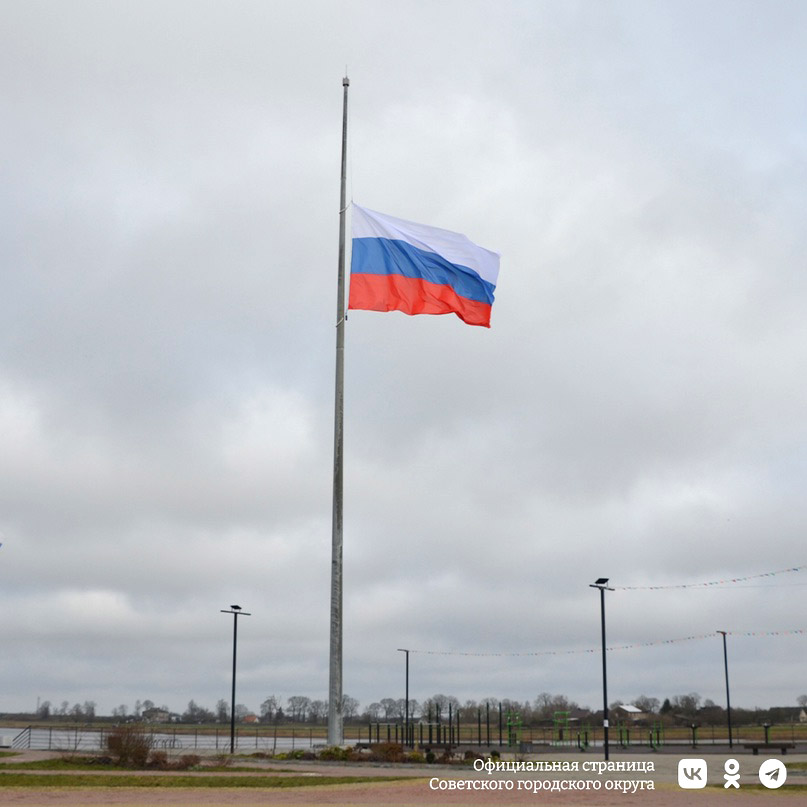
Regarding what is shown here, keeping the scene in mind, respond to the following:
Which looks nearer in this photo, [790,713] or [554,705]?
[790,713]

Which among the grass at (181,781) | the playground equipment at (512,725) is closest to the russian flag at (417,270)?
the grass at (181,781)

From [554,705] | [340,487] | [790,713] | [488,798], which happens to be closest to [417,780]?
[488,798]

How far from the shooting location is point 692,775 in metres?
27.5

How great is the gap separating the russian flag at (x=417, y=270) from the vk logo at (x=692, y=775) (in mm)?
12397

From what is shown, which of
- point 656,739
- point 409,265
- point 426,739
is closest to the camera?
point 409,265

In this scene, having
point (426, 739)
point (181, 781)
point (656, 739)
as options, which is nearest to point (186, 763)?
point (181, 781)

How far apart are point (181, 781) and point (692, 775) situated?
13132mm

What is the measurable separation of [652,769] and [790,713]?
10170 cm

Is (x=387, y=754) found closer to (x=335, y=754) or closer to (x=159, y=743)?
(x=335, y=754)

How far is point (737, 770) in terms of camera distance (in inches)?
1152

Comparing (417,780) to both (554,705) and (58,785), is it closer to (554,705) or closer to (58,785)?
(58,785)

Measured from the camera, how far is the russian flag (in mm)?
25922

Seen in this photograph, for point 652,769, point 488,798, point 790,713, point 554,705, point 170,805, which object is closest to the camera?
point 170,805

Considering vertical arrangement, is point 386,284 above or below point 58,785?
above
